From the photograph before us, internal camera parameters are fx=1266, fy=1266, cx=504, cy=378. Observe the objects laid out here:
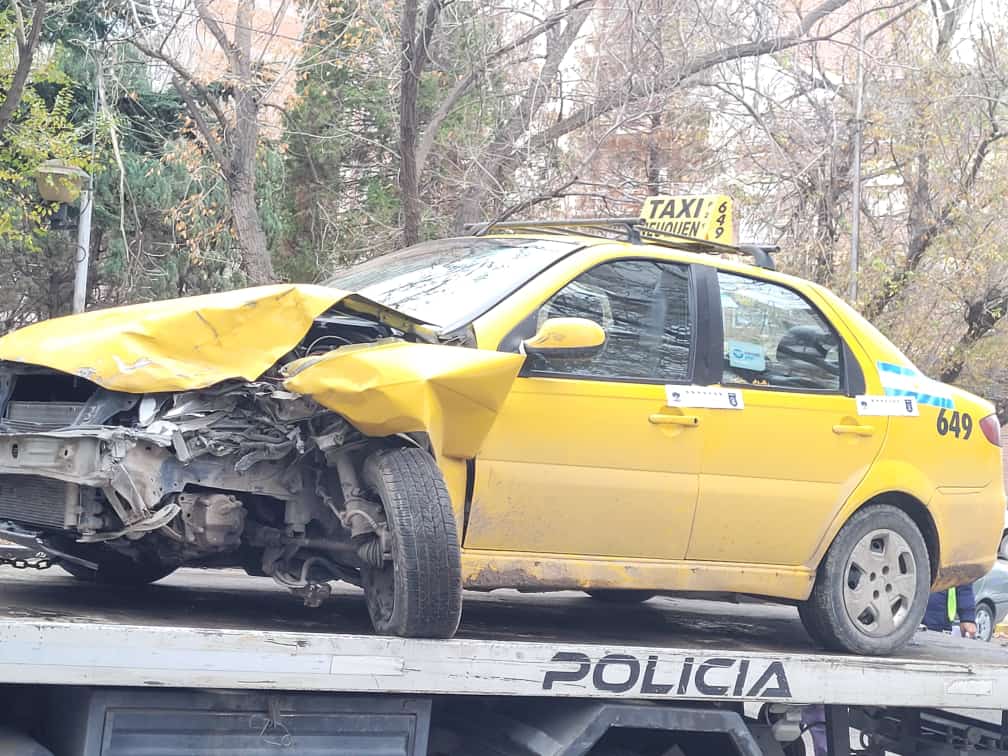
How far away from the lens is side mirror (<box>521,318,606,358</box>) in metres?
4.32

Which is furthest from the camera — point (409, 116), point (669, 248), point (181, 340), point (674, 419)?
point (409, 116)

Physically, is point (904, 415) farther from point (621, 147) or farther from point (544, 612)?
point (621, 147)

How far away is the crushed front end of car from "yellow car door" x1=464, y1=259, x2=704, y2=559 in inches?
10.4

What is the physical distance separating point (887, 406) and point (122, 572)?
3267 mm

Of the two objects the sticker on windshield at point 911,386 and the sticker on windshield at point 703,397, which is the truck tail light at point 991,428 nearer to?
the sticker on windshield at point 911,386

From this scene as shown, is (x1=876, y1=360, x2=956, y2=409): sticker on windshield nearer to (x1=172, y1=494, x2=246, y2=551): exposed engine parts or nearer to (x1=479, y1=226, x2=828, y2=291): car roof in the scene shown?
(x1=479, y1=226, x2=828, y2=291): car roof

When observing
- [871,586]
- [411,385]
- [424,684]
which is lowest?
[424,684]

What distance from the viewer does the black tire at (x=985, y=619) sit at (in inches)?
421

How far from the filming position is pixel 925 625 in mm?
7777

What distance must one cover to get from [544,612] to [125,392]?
2.69 metres

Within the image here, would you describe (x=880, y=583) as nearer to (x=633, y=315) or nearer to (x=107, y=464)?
(x=633, y=315)

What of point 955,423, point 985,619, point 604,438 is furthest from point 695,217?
point 985,619

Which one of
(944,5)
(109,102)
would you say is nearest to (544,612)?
(109,102)

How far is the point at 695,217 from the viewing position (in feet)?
21.3
